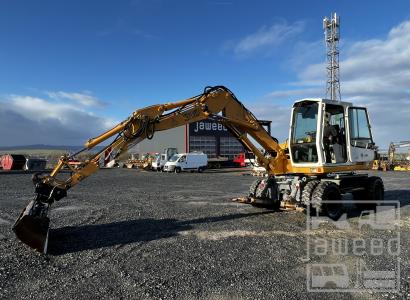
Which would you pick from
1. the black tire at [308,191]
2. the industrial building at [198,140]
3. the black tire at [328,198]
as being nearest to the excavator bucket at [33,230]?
the black tire at [308,191]

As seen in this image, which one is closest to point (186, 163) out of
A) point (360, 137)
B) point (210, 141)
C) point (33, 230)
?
point (210, 141)

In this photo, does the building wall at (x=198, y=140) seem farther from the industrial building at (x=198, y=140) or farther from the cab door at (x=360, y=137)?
the cab door at (x=360, y=137)

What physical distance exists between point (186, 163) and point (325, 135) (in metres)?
29.4

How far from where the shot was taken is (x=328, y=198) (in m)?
11.6

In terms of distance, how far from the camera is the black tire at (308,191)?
11399 mm

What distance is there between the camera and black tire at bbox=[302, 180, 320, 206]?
37.4 ft

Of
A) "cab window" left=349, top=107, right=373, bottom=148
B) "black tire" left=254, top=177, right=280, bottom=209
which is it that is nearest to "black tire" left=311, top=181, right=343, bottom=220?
"black tire" left=254, top=177, right=280, bottom=209

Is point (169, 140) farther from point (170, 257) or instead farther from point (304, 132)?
point (170, 257)

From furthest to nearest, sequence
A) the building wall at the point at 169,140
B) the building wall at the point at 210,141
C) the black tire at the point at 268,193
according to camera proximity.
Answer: the building wall at the point at 169,140
the building wall at the point at 210,141
the black tire at the point at 268,193

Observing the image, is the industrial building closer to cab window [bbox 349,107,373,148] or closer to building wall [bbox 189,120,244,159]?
building wall [bbox 189,120,244,159]

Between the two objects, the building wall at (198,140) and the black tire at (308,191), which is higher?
the building wall at (198,140)

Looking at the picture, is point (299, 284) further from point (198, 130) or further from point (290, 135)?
point (198, 130)

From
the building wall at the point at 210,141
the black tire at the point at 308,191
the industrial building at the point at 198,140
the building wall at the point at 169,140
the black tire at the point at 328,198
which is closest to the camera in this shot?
the black tire at the point at 328,198

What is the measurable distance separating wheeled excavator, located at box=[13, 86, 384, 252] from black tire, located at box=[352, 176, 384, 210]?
0.03 metres
